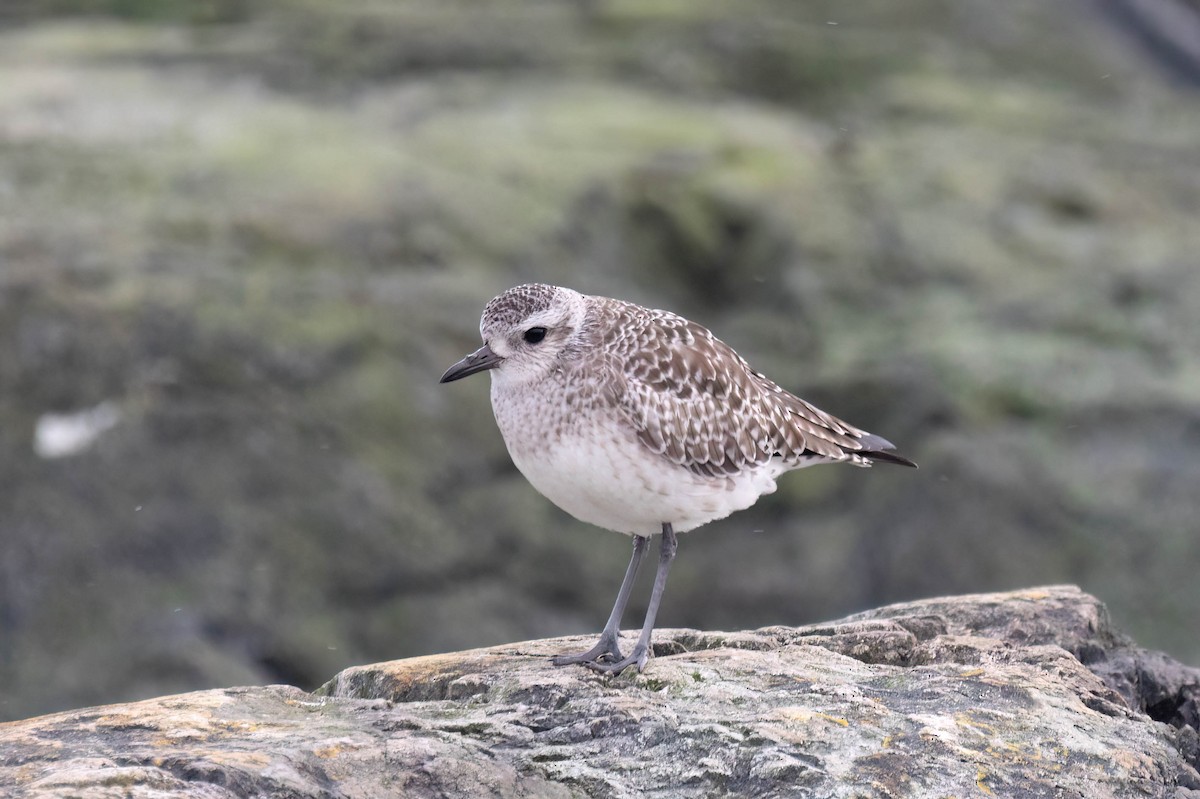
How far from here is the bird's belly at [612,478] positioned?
6.59 metres

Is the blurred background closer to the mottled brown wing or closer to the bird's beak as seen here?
the mottled brown wing

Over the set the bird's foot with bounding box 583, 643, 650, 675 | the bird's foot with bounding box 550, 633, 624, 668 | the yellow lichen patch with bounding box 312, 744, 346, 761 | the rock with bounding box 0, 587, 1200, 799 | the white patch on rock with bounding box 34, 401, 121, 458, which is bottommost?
the white patch on rock with bounding box 34, 401, 121, 458

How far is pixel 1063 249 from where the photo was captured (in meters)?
14.2

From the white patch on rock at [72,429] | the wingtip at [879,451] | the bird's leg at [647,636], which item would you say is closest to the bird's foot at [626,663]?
the bird's leg at [647,636]

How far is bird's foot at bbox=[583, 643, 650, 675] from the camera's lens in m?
6.50

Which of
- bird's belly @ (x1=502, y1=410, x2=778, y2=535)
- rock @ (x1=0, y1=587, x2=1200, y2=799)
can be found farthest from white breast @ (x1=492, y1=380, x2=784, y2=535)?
rock @ (x1=0, y1=587, x2=1200, y2=799)

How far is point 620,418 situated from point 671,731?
1.66 m

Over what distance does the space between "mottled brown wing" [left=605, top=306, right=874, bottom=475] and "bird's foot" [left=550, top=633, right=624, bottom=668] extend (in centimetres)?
96

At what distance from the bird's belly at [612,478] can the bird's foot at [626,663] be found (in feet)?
2.11

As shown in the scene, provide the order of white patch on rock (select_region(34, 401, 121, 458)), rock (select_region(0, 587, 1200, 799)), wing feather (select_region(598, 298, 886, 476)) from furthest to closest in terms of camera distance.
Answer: white patch on rock (select_region(34, 401, 121, 458)), wing feather (select_region(598, 298, 886, 476)), rock (select_region(0, 587, 1200, 799))

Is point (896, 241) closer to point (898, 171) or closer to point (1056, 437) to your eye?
point (898, 171)

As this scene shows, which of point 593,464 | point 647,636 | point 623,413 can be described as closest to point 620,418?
point 623,413

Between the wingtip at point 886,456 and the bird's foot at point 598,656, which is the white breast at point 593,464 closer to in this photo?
the bird's foot at point 598,656

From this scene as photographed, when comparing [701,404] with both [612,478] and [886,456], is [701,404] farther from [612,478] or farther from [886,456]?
[886,456]
